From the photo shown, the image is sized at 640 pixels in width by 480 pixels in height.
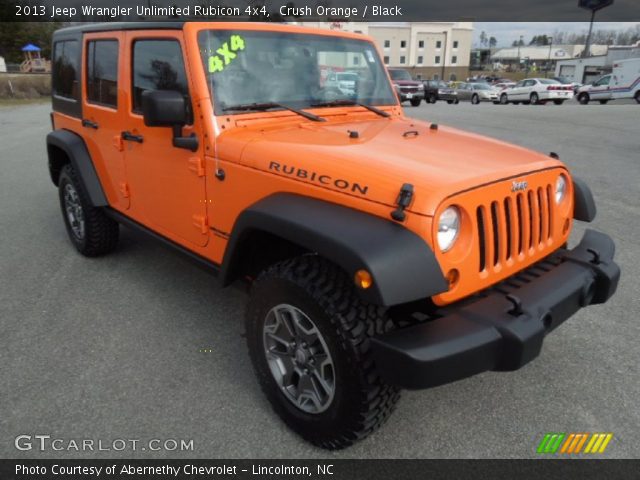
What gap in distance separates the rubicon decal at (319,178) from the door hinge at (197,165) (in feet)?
1.90

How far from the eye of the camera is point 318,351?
2.34 metres

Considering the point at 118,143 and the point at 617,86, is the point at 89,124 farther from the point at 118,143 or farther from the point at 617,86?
the point at 617,86

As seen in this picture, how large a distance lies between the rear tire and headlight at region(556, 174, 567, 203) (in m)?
3.55

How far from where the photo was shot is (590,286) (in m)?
2.50

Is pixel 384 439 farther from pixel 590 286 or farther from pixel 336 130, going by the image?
pixel 336 130

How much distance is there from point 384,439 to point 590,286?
1275 millimetres

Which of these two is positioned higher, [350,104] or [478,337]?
[350,104]

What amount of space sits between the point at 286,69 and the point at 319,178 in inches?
46.9

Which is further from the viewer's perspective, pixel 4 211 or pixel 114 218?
pixel 4 211

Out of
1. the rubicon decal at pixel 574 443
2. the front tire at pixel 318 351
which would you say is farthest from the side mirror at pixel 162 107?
the rubicon decal at pixel 574 443

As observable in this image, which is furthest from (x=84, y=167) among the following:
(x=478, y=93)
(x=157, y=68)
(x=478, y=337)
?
(x=478, y=93)

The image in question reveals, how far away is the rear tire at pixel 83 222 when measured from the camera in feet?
14.4

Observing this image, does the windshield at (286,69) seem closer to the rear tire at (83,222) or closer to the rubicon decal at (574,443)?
the rear tire at (83,222)
